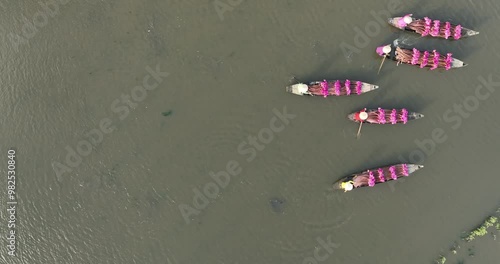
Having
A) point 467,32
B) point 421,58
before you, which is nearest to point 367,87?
point 421,58

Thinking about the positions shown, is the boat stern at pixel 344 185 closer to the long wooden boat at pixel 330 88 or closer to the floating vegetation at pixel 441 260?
the long wooden boat at pixel 330 88

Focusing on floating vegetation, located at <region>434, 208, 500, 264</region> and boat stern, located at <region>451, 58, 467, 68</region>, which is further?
boat stern, located at <region>451, 58, 467, 68</region>

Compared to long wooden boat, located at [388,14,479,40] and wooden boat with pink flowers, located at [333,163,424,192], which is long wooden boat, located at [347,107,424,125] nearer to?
wooden boat with pink flowers, located at [333,163,424,192]

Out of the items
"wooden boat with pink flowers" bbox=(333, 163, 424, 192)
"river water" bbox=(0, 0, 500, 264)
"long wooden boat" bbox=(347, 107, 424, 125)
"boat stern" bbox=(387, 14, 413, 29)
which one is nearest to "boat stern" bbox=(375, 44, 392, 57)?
"river water" bbox=(0, 0, 500, 264)

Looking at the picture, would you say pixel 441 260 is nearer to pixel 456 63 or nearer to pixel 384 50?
pixel 456 63

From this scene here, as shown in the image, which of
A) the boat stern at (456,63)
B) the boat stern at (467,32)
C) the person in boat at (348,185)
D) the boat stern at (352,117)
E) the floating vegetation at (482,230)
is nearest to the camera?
the person in boat at (348,185)

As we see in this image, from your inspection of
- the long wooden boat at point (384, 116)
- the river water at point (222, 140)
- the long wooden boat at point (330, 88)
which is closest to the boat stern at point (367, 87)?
the long wooden boat at point (330, 88)

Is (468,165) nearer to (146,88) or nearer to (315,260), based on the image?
(315,260)
